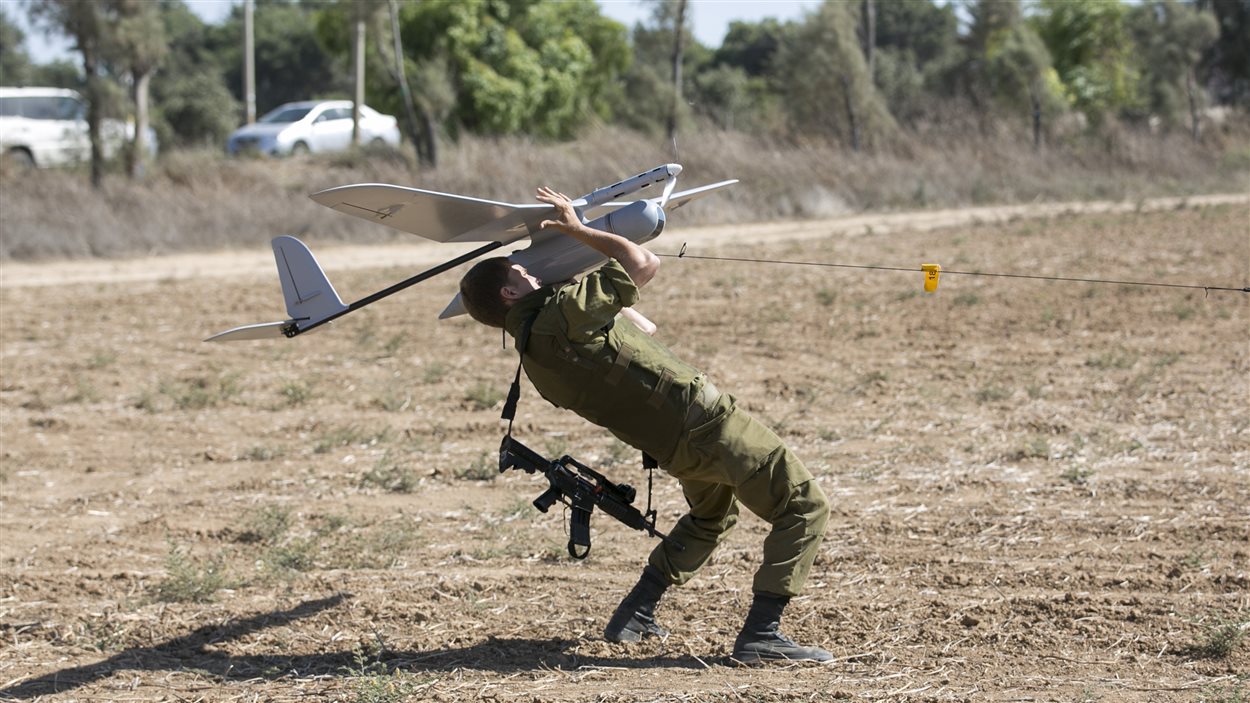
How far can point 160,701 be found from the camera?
4836 millimetres

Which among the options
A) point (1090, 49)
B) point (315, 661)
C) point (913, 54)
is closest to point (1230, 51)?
point (1090, 49)

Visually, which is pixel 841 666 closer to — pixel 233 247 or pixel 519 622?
pixel 519 622

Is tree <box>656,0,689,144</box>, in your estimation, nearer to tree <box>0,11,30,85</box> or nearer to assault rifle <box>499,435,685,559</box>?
assault rifle <box>499,435,685,559</box>

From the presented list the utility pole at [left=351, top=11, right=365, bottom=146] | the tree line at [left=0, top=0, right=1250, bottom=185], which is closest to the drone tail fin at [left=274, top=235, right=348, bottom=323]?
the tree line at [left=0, top=0, right=1250, bottom=185]

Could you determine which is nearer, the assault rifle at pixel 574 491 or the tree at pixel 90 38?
the assault rifle at pixel 574 491

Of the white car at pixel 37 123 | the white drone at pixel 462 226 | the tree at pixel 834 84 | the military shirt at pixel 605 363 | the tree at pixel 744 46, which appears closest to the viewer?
the military shirt at pixel 605 363

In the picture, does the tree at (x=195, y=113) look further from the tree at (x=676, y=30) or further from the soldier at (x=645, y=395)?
the soldier at (x=645, y=395)

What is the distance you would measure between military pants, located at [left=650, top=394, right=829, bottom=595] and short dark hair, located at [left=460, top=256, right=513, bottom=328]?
0.85 metres

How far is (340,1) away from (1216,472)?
25270mm

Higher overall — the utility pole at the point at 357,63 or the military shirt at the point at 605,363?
the utility pole at the point at 357,63

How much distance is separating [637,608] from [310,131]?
2763 centimetres

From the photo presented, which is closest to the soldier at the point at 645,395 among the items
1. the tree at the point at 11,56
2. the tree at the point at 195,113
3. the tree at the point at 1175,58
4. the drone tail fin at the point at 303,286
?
the drone tail fin at the point at 303,286

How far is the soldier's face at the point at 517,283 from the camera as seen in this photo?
185 inches

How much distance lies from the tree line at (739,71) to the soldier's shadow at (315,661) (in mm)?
19215
